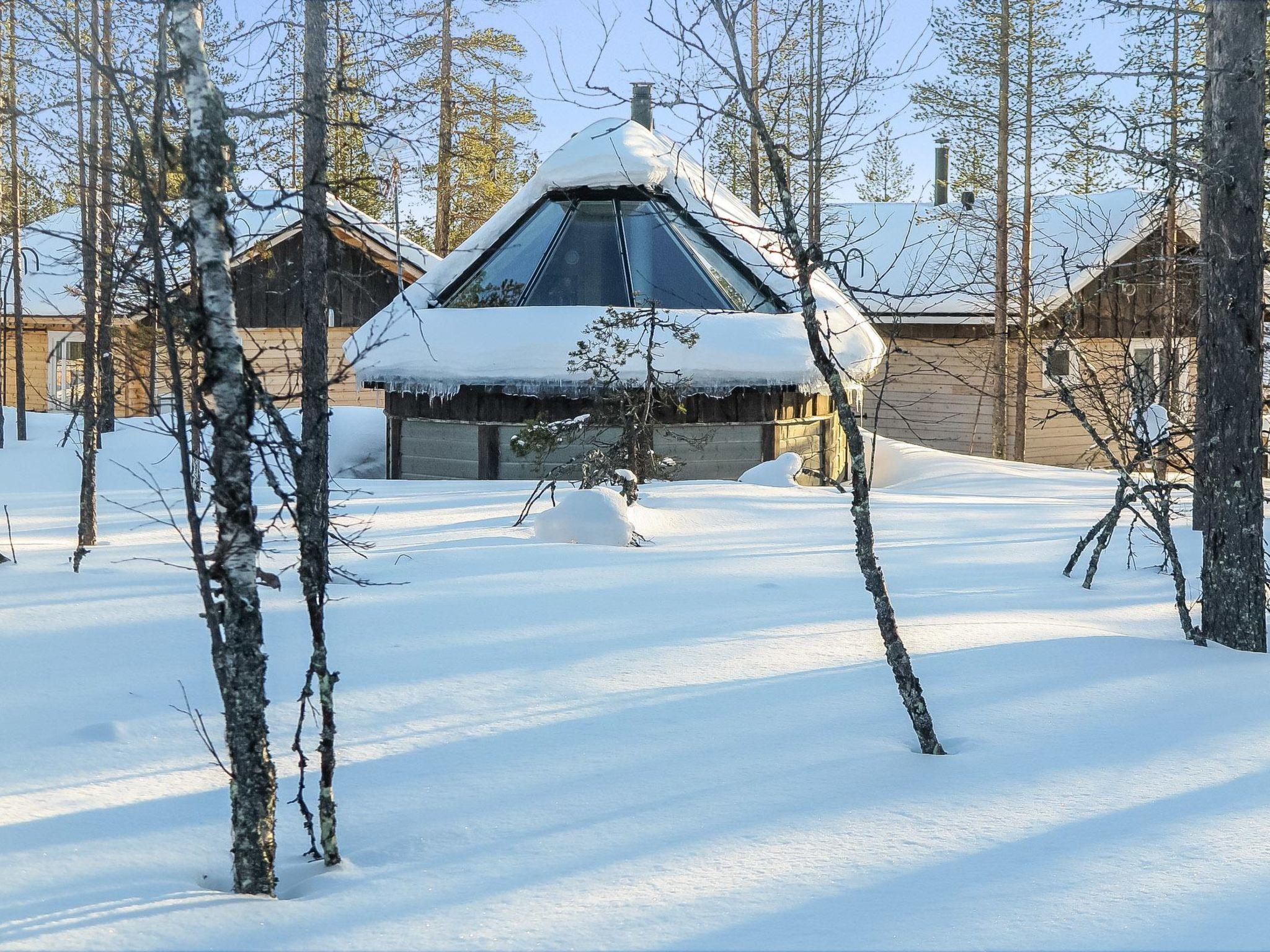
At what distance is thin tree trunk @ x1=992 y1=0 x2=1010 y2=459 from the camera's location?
2023cm

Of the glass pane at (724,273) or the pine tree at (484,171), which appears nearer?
the glass pane at (724,273)

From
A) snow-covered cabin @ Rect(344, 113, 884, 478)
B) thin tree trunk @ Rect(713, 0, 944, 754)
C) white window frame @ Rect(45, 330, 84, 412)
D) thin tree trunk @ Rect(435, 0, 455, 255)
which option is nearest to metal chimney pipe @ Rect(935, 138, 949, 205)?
thin tree trunk @ Rect(435, 0, 455, 255)

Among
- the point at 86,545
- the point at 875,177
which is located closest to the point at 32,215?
the point at 875,177

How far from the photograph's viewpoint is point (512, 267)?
47.0ft

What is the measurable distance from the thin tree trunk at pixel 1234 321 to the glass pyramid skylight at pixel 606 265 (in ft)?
26.3

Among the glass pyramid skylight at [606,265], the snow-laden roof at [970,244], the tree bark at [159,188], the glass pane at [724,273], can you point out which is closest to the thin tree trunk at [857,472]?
the tree bark at [159,188]

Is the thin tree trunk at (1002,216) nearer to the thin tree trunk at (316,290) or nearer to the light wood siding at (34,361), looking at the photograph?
the thin tree trunk at (316,290)

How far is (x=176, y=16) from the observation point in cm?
298

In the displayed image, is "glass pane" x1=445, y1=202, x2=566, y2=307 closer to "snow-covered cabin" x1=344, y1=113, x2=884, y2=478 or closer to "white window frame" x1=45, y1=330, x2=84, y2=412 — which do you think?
"snow-covered cabin" x1=344, y1=113, x2=884, y2=478

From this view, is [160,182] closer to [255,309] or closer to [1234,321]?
[1234,321]

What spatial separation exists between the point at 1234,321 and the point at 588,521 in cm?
419

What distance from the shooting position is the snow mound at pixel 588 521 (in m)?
8.09

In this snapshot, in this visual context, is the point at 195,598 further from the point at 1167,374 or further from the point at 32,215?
the point at 32,215

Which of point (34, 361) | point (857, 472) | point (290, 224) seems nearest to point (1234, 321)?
point (857, 472)
